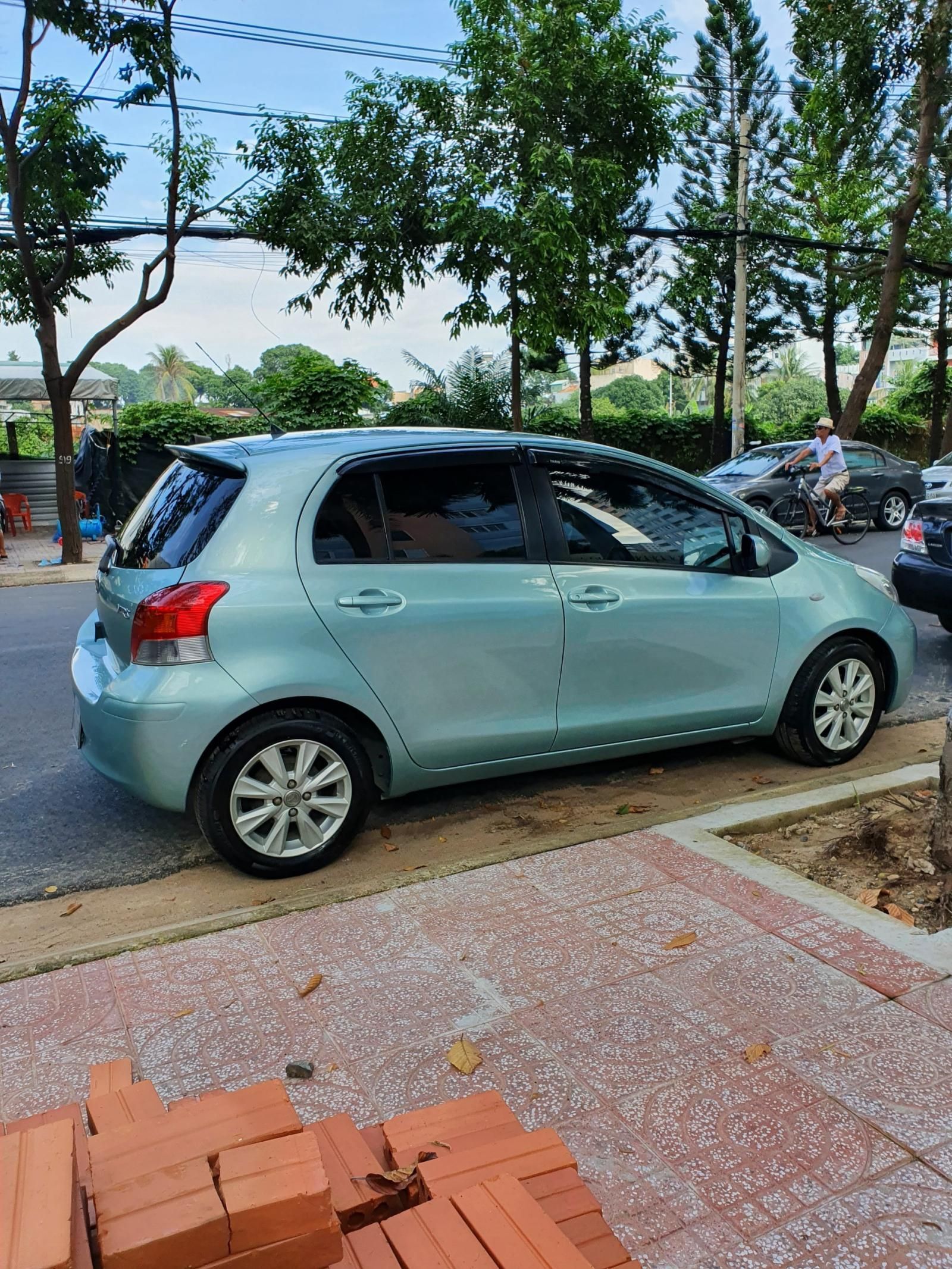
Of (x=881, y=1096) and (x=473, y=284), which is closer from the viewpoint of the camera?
(x=881, y=1096)

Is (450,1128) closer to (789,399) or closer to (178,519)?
(178,519)

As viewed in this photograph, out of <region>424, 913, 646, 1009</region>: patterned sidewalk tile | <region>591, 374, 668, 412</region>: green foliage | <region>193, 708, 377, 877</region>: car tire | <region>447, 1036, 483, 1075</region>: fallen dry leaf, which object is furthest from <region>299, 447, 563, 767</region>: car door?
<region>591, 374, 668, 412</region>: green foliage

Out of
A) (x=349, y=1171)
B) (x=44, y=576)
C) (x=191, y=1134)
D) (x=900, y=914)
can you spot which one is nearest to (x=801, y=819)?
(x=900, y=914)

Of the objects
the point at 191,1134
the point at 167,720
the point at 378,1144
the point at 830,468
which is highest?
the point at 830,468

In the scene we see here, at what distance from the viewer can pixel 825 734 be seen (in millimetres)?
5445

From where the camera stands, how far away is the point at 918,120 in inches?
830

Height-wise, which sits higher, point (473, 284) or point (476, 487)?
point (473, 284)

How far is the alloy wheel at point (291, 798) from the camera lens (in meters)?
4.14

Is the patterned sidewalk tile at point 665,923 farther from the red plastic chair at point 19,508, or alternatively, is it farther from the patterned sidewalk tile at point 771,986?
the red plastic chair at point 19,508

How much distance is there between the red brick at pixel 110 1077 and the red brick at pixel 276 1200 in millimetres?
663

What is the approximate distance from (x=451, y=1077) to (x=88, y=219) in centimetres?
1693

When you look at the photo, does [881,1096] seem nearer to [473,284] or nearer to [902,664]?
[902,664]

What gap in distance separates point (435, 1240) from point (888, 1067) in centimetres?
155

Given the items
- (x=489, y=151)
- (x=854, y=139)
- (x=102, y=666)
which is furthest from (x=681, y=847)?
(x=854, y=139)
